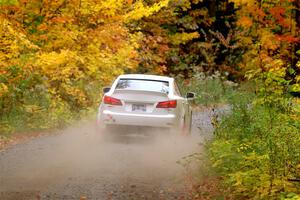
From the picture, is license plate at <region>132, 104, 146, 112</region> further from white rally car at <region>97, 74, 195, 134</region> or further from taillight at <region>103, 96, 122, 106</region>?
taillight at <region>103, 96, 122, 106</region>

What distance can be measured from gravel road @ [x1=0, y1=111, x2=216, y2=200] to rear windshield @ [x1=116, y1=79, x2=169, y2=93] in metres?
1.12

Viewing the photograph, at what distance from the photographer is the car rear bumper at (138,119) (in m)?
13.4

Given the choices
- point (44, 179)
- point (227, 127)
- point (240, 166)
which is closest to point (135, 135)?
point (227, 127)

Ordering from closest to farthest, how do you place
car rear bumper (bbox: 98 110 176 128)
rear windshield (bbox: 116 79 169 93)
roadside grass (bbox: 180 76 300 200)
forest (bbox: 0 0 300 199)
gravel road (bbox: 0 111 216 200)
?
1. roadside grass (bbox: 180 76 300 200)
2. forest (bbox: 0 0 300 199)
3. gravel road (bbox: 0 111 216 200)
4. car rear bumper (bbox: 98 110 176 128)
5. rear windshield (bbox: 116 79 169 93)

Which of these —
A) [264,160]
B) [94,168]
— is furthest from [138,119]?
[264,160]

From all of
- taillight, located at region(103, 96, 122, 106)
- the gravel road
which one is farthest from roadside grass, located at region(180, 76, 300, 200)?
taillight, located at region(103, 96, 122, 106)

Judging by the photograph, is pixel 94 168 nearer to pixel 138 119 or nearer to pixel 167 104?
pixel 138 119

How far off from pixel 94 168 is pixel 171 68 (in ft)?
74.4

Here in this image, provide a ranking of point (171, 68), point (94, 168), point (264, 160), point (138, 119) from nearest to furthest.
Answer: point (264, 160) < point (94, 168) < point (138, 119) < point (171, 68)

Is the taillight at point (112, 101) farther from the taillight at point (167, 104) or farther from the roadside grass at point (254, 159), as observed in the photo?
the roadside grass at point (254, 159)

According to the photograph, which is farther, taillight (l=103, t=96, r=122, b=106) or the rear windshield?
the rear windshield

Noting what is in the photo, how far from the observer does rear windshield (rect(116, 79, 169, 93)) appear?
13794 mm

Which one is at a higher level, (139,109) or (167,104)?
(167,104)

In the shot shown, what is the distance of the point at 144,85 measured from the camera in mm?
13914
